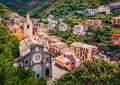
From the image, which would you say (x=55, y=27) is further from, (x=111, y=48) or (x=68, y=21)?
(x=111, y=48)

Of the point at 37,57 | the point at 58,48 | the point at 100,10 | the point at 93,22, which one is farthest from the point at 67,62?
the point at 100,10

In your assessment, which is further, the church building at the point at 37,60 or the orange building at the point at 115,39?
the orange building at the point at 115,39

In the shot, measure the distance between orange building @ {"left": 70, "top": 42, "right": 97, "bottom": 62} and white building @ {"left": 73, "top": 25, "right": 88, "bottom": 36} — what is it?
1273 cm

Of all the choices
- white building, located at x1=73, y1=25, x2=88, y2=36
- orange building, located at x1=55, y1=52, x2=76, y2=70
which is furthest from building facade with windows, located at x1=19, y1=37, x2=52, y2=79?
white building, located at x1=73, y1=25, x2=88, y2=36

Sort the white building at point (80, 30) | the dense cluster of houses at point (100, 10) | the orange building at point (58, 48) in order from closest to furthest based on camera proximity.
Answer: the orange building at point (58, 48) → the white building at point (80, 30) → the dense cluster of houses at point (100, 10)

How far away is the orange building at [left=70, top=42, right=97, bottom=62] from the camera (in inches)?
2016

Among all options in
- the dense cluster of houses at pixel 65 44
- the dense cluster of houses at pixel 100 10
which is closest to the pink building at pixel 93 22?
the dense cluster of houses at pixel 65 44

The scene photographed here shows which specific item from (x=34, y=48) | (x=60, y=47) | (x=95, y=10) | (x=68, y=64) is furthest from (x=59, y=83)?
(x=95, y=10)

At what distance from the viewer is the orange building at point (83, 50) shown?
51.2 m

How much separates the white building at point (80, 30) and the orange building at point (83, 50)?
41.8ft

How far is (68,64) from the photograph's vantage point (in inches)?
1539

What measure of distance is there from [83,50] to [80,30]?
1466cm

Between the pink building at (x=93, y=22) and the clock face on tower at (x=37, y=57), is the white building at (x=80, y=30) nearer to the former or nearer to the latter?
the pink building at (x=93, y=22)

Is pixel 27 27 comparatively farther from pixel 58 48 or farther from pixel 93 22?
pixel 93 22
